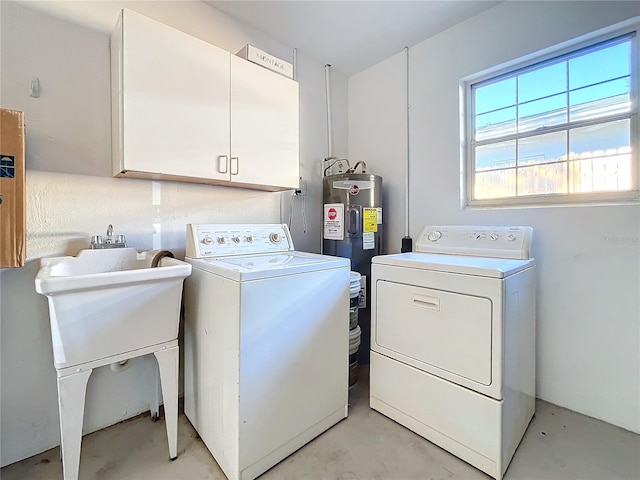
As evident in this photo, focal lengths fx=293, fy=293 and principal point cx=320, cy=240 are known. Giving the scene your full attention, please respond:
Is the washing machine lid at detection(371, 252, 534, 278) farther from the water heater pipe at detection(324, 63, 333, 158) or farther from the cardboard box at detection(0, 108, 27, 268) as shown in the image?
the cardboard box at detection(0, 108, 27, 268)

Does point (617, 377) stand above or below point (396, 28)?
below

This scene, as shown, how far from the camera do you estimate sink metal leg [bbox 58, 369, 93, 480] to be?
3.63 feet

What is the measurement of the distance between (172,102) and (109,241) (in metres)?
0.77

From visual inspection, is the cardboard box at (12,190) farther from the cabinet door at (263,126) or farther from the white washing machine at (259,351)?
the cabinet door at (263,126)

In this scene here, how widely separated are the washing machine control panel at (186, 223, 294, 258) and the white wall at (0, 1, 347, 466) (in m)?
0.23

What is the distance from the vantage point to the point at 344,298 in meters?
1.61

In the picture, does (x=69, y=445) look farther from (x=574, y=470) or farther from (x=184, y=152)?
(x=574, y=470)

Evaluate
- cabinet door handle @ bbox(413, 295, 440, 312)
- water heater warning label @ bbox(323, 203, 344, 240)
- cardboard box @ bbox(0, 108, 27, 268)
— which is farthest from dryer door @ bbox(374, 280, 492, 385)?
cardboard box @ bbox(0, 108, 27, 268)

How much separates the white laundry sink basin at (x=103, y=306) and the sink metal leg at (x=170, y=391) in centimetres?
8

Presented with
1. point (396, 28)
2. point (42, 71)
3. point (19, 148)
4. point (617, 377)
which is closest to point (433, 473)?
point (617, 377)

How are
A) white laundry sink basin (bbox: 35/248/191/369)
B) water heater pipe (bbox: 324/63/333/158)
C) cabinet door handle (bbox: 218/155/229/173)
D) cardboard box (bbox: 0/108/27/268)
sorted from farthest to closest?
water heater pipe (bbox: 324/63/333/158) → cabinet door handle (bbox: 218/155/229/173) → cardboard box (bbox: 0/108/27/268) → white laundry sink basin (bbox: 35/248/191/369)

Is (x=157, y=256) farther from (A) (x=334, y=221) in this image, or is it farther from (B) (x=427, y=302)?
(B) (x=427, y=302)

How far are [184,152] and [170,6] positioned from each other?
950mm

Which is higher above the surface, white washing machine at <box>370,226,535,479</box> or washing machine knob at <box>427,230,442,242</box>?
washing machine knob at <box>427,230,442,242</box>
